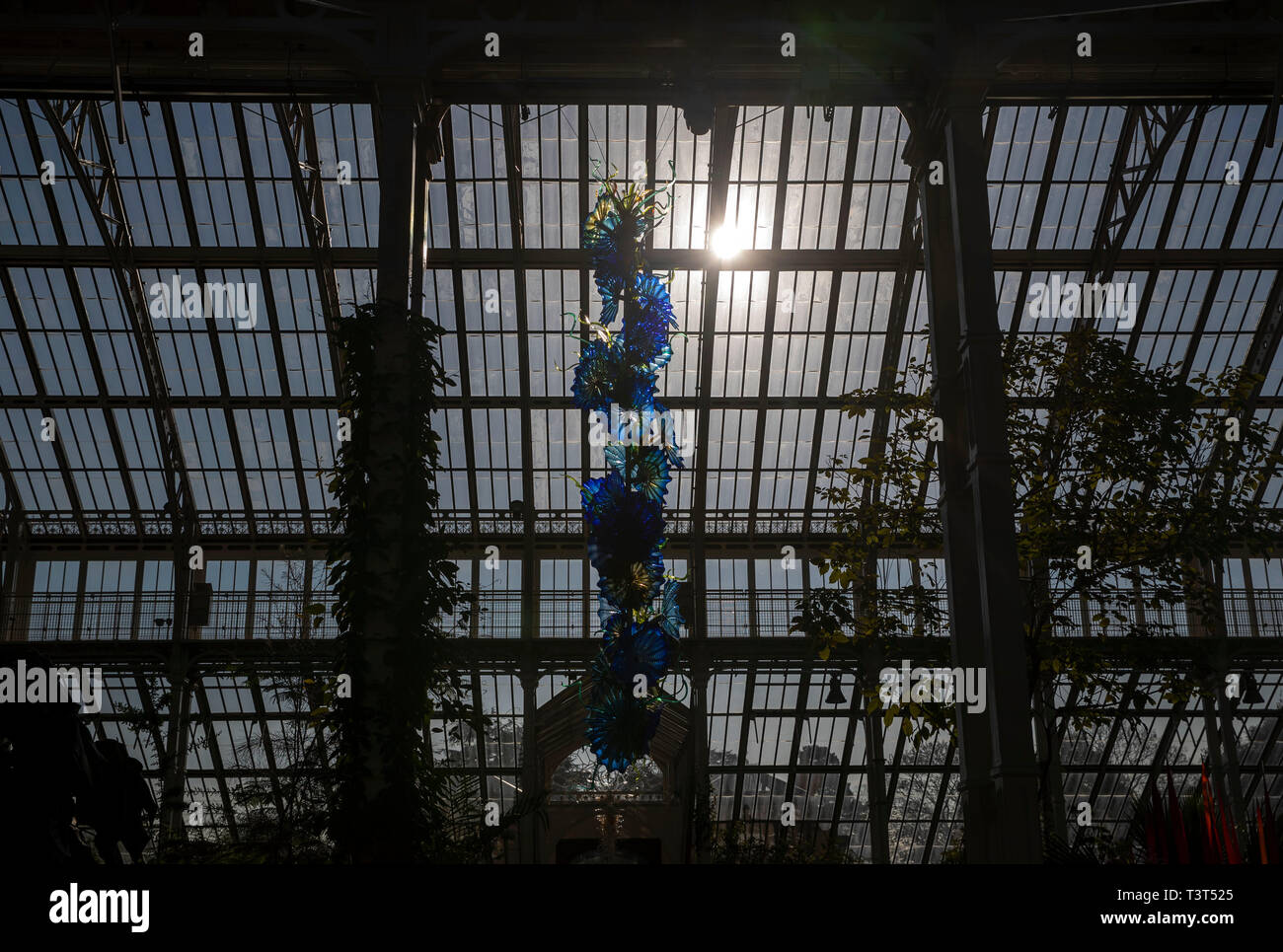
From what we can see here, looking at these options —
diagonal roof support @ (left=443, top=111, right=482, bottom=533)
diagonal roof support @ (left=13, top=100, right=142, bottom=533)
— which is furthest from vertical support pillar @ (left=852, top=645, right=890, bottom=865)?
diagonal roof support @ (left=13, top=100, right=142, bottom=533)

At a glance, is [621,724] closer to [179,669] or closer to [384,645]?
[384,645]

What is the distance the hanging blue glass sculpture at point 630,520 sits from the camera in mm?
8156

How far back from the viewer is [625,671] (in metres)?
8.14

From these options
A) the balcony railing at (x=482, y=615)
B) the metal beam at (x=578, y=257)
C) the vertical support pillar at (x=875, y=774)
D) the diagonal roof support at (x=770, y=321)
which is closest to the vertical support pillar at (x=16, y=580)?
the balcony railing at (x=482, y=615)

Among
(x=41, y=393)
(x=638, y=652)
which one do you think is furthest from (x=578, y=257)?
(x=638, y=652)

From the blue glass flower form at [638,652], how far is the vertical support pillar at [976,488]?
3314mm

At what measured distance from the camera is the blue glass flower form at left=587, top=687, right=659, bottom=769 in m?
8.13

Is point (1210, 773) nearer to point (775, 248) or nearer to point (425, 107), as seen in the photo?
point (775, 248)

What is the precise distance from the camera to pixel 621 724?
814 centimetres

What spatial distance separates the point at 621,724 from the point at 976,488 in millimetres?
4150

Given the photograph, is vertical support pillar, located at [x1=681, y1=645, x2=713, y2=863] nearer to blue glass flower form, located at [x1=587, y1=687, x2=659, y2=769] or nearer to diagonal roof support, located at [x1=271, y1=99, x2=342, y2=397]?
diagonal roof support, located at [x1=271, y1=99, x2=342, y2=397]
